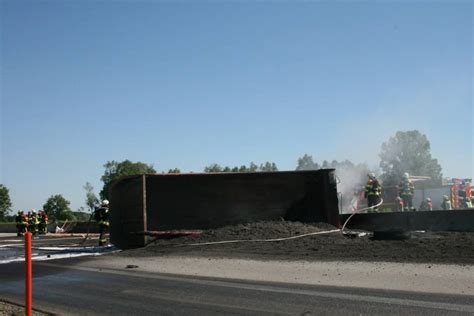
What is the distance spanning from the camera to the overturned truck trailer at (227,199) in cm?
1716

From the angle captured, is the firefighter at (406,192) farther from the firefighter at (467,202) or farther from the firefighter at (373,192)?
the firefighter at (467,202)

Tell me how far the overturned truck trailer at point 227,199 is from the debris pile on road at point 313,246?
2.21ft

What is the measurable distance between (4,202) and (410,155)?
72.7 m

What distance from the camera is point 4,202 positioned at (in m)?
96.3

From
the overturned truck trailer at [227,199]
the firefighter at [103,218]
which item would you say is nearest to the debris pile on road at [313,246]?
the overturned truck trailer at [227,199]

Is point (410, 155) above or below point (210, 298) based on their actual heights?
above

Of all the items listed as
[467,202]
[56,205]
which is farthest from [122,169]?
[467,202]

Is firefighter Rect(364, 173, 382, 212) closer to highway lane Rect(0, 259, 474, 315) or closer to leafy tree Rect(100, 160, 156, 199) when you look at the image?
highway lane Rect(0, 259, 474, 315)

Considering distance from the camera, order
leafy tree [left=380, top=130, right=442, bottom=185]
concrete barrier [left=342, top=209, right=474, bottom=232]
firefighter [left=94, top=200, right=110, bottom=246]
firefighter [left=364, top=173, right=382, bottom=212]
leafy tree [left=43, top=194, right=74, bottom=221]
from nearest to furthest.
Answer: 1. concrete barrier [left=342, top=209, right=474, bottom=232]
2. firefighter [left=94, top=200, right=110, bottom=246]
3. firefighter [left=364, top=173, right=382, bottom=212]
4. leafy tree [left=380, top=130, right=442, bottom=185]
5. leafy tree [left=43, top=194, right=74, bottom=221]

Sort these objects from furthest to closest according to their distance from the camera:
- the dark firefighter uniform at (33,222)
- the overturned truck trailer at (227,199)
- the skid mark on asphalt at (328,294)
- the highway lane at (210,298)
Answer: the dark firefighter uniform at (33,222)
the overturned truck trailer at (227,199)
the highway lane at (210,298)
the skid mark on asphalt at (328,294)

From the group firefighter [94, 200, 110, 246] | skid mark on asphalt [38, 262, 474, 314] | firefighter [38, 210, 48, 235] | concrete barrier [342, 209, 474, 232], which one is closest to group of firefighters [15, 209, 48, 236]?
firefighter [38, 210, 48, 235]

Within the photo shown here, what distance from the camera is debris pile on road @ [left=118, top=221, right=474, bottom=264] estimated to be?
11.7 m

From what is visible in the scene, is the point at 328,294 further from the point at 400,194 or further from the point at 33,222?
the point at 33,222

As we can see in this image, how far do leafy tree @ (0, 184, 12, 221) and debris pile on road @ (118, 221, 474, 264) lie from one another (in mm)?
88157
